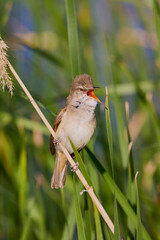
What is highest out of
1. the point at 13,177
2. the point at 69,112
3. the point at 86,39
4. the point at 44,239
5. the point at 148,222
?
the point at 86,39

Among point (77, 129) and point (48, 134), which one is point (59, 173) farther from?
point (48, 134)

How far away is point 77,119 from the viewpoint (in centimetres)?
261

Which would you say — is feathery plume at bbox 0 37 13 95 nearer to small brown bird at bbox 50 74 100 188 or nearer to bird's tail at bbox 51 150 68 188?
small brown bird at bbox 50 74 100 188

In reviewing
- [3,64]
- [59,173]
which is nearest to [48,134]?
[59,173]

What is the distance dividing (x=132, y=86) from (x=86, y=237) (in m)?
1.62

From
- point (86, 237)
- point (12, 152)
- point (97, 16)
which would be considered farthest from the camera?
point (97, 16)

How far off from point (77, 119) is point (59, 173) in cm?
43

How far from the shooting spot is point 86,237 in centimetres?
200

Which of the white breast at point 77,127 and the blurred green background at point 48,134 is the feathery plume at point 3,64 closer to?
the blurred green background at point 48,134

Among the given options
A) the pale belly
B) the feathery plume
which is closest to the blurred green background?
the pale belly

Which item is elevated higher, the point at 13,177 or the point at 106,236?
the point at 13,177

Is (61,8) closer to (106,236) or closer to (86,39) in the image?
(86,39)

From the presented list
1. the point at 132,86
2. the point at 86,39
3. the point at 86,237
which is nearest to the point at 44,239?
the point at 86,237

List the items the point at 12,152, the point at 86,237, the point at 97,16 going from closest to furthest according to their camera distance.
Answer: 1. the point at 86,237
2. the point at 12,152
3. the point at 97,16
